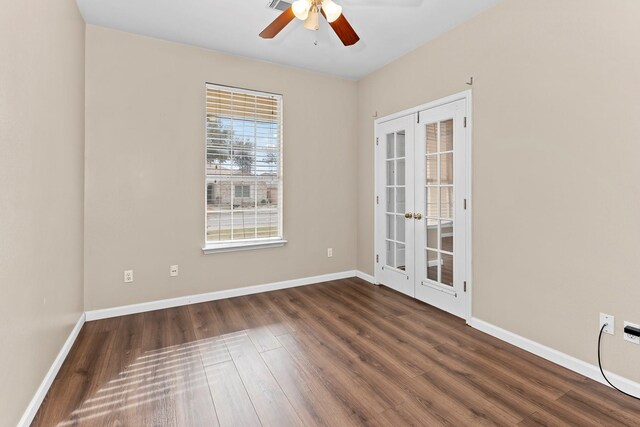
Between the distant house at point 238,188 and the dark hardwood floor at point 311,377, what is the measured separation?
4.42 ft

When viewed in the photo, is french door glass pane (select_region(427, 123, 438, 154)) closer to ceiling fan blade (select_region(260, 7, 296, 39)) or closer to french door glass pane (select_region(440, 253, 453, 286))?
french door glass pane (select_region(440, 253, 453, 286))

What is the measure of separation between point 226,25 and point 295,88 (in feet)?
4.07

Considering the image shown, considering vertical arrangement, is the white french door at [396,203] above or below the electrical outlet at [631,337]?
above

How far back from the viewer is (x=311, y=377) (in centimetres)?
220

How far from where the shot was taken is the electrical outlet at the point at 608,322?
2098 mm

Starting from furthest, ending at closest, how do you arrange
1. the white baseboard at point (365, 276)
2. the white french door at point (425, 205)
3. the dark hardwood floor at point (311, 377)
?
the white baseboard at point (365, 276), the white french door at point (425, 205), the dark hardwood floor at point (311, 377)

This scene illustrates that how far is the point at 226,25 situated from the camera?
10.3 feet

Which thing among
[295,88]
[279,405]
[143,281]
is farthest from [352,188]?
[279,405]

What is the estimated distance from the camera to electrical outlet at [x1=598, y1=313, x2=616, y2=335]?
2098 millimetres

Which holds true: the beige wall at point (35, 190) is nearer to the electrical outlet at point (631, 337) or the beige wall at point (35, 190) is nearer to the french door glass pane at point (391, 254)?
the french door glass pane at point (391, 254)

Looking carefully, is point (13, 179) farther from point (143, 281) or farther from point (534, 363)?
point (534, 363)

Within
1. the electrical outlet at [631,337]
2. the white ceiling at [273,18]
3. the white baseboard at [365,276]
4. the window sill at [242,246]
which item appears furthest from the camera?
the white baseboard at [365,276]

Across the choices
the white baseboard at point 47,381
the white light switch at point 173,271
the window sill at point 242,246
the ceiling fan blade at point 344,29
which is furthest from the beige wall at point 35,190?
the ceiling fan blade at point 344,29

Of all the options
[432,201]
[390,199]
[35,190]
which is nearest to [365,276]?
[390,199]
